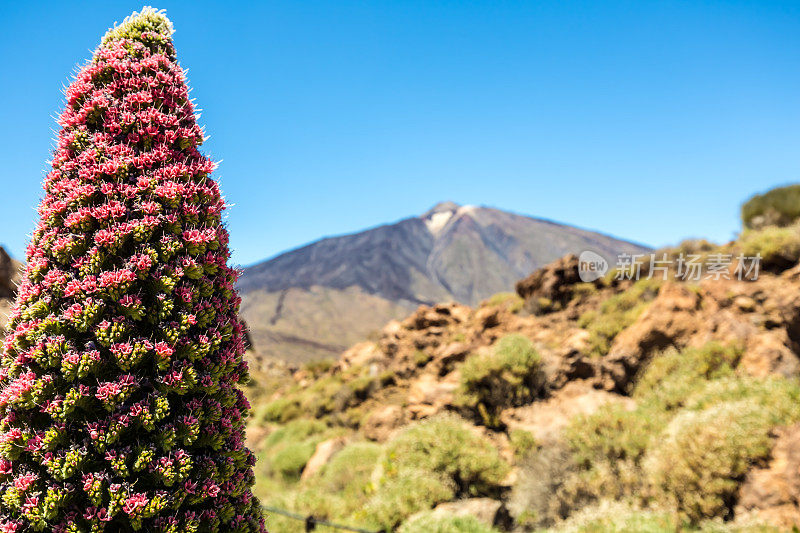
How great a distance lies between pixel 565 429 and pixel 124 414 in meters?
7.18

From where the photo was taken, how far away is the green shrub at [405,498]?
22.0 ft

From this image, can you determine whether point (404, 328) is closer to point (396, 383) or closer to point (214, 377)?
point (396, 383)

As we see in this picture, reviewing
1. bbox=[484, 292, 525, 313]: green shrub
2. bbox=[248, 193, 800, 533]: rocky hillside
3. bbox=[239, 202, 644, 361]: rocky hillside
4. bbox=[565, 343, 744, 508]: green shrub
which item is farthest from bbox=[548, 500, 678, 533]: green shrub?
bbox=[239, 202, 644, 361]: rocky hillside

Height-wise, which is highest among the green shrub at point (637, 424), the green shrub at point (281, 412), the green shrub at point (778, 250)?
the green shrub at point (778, 250)

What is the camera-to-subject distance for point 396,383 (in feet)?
51.3

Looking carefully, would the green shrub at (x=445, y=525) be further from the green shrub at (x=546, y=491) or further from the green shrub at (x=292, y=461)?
the green shrub at (x=292, y=461)

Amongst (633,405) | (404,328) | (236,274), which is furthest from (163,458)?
(404,328)

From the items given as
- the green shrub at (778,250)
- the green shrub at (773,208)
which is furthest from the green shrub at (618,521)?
the green shrub at (773,208)

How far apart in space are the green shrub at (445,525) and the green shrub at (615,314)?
7772mm

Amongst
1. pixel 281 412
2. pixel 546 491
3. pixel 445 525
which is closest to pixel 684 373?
pixel 546 491

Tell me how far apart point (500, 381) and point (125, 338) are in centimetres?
916

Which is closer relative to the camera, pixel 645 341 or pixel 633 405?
pixel 633 405

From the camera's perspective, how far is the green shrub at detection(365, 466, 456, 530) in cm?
670

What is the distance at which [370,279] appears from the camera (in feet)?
529
